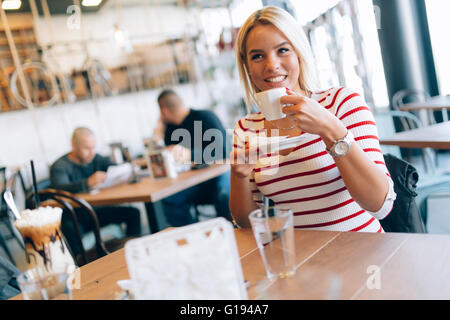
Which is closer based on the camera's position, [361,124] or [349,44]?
[361,124]

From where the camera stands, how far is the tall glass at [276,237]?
80 cm

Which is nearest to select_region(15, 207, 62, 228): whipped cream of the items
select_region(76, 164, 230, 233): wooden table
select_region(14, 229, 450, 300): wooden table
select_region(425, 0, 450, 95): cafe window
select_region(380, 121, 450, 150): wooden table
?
select_region(14, 229, 450, 300): wooden table

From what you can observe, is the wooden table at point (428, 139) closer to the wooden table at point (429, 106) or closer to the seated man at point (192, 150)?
the wooden table at point (429, 106)

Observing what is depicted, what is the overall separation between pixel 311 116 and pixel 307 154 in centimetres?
30

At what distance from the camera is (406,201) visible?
1378 millimetres

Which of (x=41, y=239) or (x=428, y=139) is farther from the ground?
(x=41, y=239)

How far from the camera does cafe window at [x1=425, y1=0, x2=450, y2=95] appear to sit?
4.90 metres

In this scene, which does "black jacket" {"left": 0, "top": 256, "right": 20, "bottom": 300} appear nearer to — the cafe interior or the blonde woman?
the cafe interior

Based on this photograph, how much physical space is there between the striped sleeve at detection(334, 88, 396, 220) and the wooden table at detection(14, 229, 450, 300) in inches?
11.5

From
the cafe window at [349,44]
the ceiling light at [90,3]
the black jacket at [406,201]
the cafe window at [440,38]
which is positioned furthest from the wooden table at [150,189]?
the ceiling light at [90,3]

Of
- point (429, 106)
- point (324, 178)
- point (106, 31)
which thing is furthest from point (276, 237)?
point (106, 31)

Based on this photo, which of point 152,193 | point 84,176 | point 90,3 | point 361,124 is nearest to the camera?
point 361,124

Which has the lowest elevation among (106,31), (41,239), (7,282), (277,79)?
(7,282)

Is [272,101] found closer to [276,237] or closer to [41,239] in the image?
[276,237]
